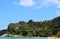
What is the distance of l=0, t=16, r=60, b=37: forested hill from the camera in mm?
116500

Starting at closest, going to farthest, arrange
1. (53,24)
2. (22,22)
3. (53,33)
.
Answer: (53,33) < (53,24) < (22,22)

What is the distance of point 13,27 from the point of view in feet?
446

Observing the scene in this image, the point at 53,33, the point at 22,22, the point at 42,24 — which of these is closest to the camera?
the point at 53,33

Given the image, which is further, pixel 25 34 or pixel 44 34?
pixel 25 34

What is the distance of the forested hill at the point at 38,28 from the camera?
116m

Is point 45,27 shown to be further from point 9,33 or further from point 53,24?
point 9,33

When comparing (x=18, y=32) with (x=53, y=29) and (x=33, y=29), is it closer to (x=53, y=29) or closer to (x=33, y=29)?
(x=33, y=29)

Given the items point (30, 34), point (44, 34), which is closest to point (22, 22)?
point (30, 34)

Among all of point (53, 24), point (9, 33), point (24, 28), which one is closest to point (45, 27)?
point (53, 24)

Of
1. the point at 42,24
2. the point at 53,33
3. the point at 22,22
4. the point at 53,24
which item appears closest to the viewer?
the point at 53,33

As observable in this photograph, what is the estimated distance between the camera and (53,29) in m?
118

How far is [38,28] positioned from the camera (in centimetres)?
12738

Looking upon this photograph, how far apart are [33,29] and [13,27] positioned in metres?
13.7

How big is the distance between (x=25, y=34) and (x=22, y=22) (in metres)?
25.3
